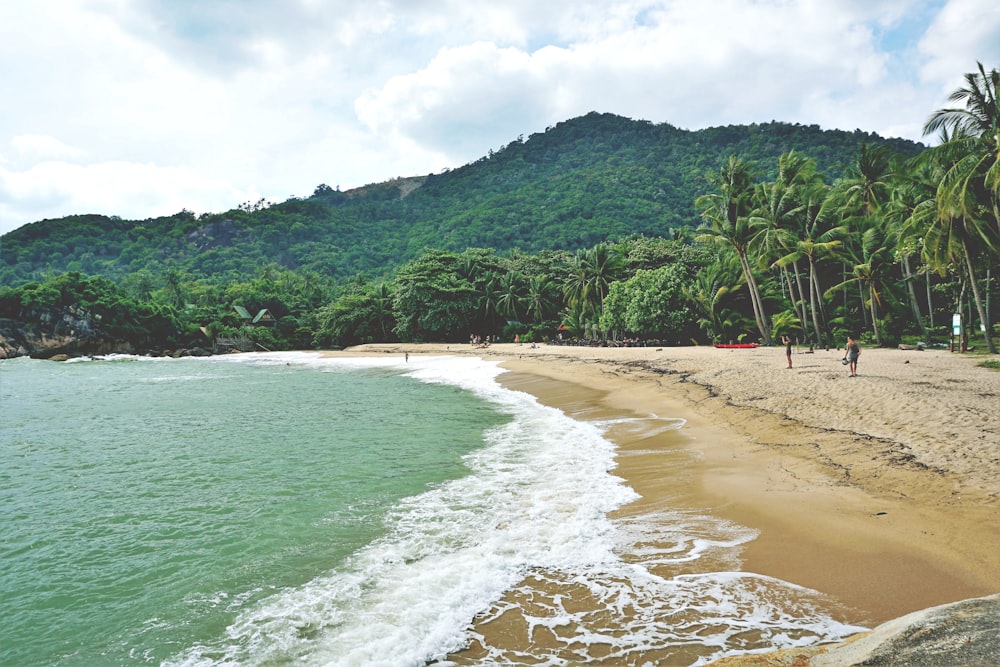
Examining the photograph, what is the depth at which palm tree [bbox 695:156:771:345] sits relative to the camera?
30859 millimetres

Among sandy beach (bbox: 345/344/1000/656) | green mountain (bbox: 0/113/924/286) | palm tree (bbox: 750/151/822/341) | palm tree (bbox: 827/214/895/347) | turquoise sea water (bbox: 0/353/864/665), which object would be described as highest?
green mountain (bbox: 0/113/924/286)

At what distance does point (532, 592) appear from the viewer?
5438 mm

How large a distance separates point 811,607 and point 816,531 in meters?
1.81

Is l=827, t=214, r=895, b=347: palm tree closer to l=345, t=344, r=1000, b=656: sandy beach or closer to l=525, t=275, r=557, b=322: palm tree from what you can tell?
l=345, t=344, r=1000, b=656: sandy beach

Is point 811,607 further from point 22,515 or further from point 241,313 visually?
point 241,313

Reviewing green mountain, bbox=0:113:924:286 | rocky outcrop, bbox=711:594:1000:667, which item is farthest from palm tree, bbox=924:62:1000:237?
green mountain, bbox=0:113:924:286

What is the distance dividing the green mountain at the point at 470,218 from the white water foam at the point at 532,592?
84.2 m

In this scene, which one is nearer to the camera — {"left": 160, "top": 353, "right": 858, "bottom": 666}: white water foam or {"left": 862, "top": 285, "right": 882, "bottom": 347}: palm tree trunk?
{"left": 160, "top": 353, "right": 858, "bottom": 666}: white water foam

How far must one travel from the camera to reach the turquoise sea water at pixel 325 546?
488cm

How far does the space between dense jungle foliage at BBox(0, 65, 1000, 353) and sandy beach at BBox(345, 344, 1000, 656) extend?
9.34 m

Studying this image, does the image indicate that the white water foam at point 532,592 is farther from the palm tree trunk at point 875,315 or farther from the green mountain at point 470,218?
the green mountain at point 470,218

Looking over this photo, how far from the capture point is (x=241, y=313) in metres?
73.8

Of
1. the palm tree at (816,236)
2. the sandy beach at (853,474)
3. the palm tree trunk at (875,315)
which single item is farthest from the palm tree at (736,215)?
the sandy beach at (853,474)

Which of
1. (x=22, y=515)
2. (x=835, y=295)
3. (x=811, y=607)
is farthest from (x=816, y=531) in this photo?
(x=835, y=295)
